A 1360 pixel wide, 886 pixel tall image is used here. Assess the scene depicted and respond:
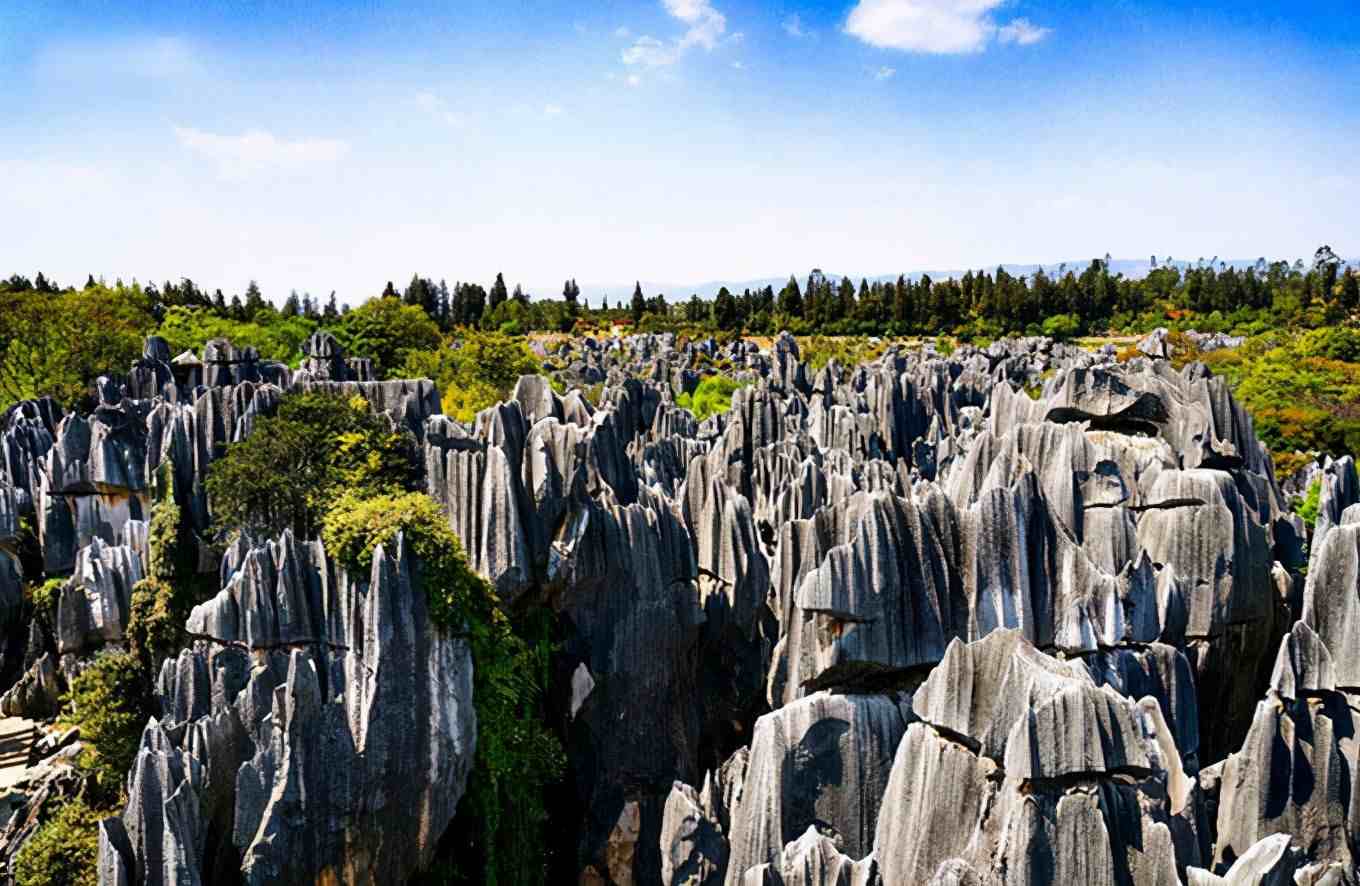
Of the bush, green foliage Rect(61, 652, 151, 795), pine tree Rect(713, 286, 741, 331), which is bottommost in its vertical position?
green foliage Rect(61, 652, 151, 795)

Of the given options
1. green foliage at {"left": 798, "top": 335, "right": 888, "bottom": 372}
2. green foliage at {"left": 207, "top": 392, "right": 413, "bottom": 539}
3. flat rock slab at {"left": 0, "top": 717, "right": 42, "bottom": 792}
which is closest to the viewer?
green foliage at {"left": 207, "top": 392, "right": 413, "bottom": 539}

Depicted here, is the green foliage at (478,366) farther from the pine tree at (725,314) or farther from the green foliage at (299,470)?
the pine tree at (725,314)

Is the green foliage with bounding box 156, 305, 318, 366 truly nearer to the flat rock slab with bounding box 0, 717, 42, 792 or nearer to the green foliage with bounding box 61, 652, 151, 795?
the flat rock slab with bounding box 0, 717, 42, 792

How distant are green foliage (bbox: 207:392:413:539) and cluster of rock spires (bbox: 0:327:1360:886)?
1.87 meters

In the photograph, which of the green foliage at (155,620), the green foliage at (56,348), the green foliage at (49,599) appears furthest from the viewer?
the green foliage at (56,348)

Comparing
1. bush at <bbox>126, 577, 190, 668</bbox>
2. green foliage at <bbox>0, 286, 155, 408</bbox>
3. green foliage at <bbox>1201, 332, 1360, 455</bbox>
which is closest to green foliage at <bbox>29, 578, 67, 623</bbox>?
bush at <bbox>126, 577, 190, 668</bbox>

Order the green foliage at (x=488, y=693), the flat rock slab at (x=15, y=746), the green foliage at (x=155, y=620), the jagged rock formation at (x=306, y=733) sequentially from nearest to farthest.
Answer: the jagged rock formation at (x=306, y=733) → the green foliage at (x=488, y=693) → the green foliage at (x=155, y=620) → the flat rock slab at (x=15, y=746)

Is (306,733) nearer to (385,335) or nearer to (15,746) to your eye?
(15,746)

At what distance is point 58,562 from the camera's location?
2658 centimetres

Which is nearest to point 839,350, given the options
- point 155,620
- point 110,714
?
point 155,620

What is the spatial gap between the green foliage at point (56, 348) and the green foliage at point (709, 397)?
89.9 feet

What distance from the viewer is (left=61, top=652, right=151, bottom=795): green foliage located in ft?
56.2

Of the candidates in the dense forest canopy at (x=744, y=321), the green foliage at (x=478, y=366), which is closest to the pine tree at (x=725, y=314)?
the dense forest canopy at (x=744, y=321)

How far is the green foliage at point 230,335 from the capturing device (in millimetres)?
54344
